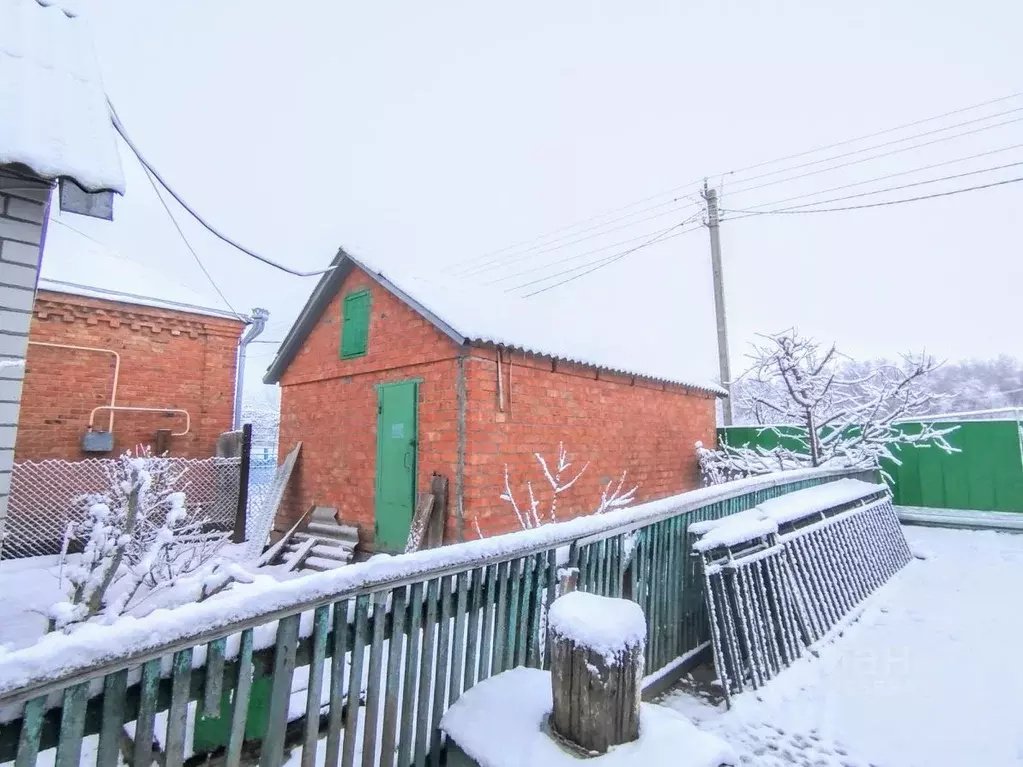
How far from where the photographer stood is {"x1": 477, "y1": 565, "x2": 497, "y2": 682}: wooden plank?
2.46 meters

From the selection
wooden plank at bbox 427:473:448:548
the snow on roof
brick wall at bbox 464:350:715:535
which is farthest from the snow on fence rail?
the snow on roof

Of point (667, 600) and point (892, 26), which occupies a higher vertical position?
point (892, 26)

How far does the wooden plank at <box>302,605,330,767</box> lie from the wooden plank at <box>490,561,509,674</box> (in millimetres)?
919

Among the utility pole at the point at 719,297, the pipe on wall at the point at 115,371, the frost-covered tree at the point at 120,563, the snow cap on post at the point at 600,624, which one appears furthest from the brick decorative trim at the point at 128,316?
the utility pole at the point at 719,297

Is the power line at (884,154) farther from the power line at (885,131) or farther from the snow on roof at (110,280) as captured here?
the snow on roof at (110,280)

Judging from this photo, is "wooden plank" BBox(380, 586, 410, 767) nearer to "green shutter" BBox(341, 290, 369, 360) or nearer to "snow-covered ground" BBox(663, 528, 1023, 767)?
"snow-covered ground" BBox(663, 528, 1023, 767)

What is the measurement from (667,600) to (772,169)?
15.0 meters

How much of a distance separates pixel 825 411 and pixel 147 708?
1087 cm

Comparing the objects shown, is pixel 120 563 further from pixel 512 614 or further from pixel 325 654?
pixel 512 614

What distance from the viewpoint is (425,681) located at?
7.15 ft

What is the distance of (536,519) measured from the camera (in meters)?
6.50

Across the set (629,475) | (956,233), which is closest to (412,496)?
(629,475)

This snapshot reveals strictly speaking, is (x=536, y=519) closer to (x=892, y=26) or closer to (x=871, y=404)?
(x=871, y=404)

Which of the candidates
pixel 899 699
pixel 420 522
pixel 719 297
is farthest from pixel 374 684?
pixel 719 297
